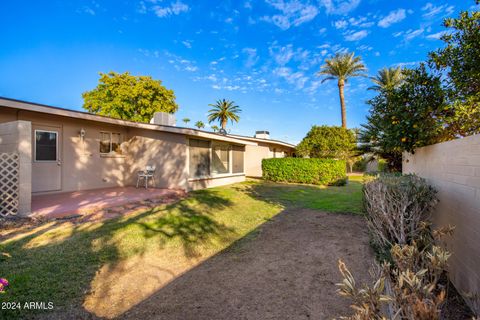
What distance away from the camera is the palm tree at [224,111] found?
34781 millimetres

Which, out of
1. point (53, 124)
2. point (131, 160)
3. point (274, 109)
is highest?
point (274, 109)

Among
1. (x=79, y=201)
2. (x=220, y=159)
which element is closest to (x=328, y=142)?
(x=220, y=159)

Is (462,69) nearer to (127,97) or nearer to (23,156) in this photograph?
(23,156)

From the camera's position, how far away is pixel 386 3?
11195mm

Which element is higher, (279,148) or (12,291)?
(279,148)

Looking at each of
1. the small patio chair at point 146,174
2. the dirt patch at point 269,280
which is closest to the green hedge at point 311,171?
the small patio chair at point 146,174

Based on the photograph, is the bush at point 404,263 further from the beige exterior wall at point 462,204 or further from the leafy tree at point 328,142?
the leafy tree at point 328,142

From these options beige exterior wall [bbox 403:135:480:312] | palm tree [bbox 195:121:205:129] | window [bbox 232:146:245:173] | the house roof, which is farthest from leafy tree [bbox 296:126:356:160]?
palm tree [bbox 195:121:205:129]

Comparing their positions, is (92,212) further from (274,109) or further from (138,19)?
(274,109)

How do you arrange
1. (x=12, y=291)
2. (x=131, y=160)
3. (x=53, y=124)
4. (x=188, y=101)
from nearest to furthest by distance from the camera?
(x=12, y=291) < (x=53, y=124) < (x=131, y=160) < (x=188, y=101)

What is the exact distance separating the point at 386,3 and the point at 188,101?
26558 millimetres

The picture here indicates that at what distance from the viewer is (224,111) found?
3478 centimetres

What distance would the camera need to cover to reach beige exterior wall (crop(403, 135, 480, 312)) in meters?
2.66

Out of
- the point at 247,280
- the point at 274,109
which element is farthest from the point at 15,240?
the point at 274,109
